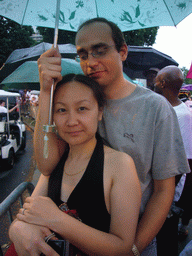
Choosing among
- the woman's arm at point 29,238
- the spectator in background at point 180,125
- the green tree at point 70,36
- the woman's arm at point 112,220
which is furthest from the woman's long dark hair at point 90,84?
the green tree at point 70,36

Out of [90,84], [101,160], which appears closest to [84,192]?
[101,160]

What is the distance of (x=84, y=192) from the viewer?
1.07m

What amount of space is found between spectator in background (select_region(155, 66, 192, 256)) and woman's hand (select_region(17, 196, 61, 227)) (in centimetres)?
128

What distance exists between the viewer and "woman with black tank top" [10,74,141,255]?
3.09 ft

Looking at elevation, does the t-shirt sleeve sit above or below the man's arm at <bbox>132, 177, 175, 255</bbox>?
above

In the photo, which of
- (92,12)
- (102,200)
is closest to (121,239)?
(102,200)

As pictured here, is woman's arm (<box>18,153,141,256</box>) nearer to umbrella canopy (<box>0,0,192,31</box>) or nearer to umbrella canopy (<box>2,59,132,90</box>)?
umbrella canopy (<box>0,0,192,31</box>)

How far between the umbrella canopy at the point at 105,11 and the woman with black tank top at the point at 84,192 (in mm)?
728

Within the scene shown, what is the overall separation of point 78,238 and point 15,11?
1.78 meters

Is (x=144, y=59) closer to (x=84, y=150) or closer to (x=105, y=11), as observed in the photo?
(x=105, y=11)

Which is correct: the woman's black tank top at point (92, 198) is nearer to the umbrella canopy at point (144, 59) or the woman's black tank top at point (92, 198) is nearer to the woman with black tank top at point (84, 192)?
the woman with black tank top at point (84, 192)

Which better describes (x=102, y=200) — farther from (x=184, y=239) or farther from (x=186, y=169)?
(x=184, y=239)

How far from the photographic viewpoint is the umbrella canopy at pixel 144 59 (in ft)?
18.8

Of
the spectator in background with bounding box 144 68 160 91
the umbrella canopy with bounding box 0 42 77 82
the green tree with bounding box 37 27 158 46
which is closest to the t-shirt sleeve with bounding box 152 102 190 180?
the spectator in background with bounding box 144 68 160 91
